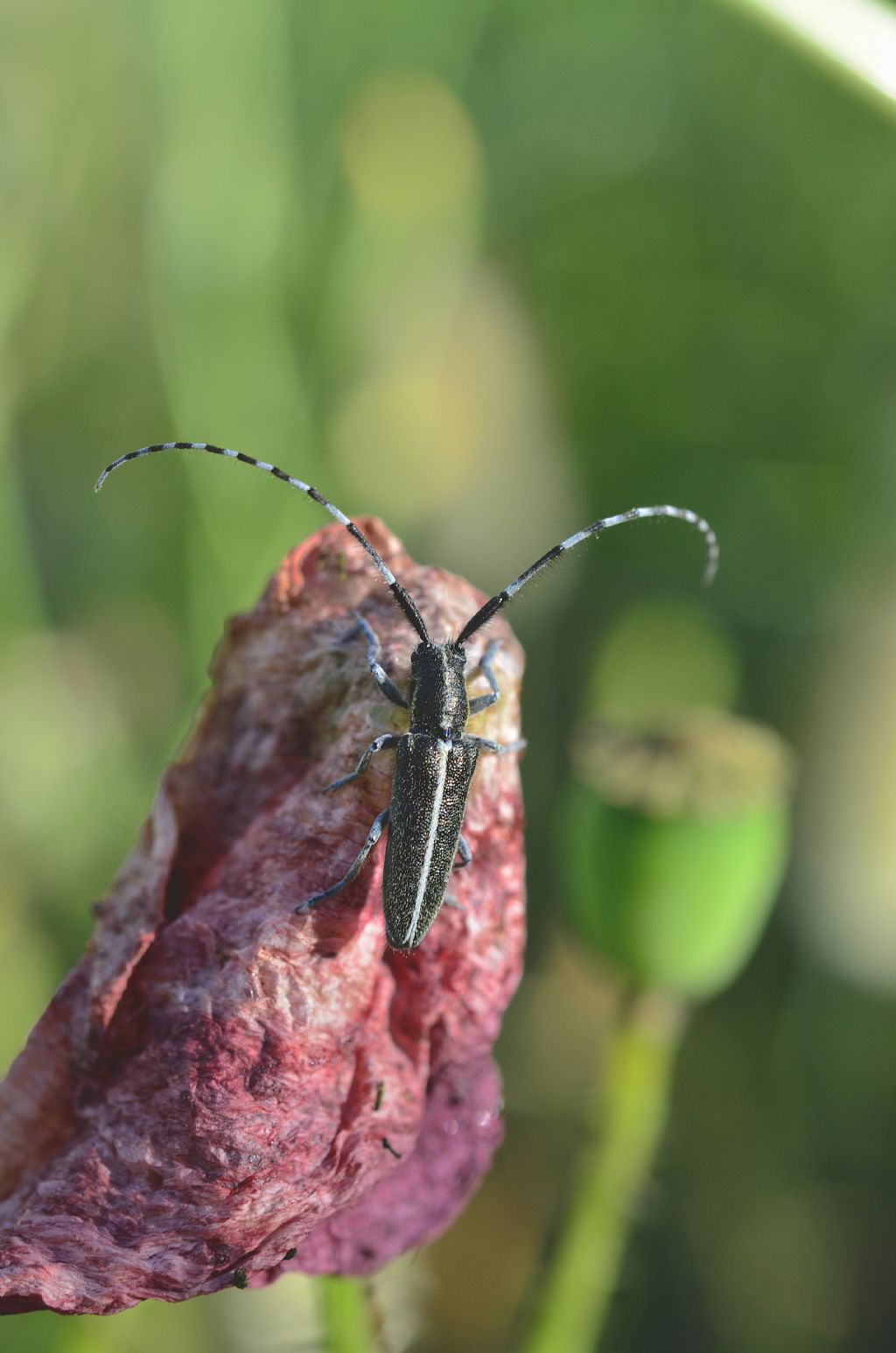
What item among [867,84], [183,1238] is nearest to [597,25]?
[867,84]

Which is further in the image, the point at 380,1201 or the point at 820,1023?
the point at 820,1023

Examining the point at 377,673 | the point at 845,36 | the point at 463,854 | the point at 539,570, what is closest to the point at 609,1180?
the point at 463,854

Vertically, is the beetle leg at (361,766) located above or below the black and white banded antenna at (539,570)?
below

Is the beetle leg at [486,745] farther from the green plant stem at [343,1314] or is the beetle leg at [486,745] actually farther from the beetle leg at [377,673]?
the green plant stem at [343,1314]

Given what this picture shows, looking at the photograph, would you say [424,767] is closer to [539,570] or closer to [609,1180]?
[539,570]

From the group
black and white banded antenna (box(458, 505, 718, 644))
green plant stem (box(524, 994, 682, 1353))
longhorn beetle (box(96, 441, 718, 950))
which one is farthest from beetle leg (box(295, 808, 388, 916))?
green plant stem (box(524, 994, 682, 1353))

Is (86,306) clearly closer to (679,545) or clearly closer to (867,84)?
(679,545)

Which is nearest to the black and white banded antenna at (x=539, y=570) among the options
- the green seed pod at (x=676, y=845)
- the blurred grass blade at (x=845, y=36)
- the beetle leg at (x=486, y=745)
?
the beetle leg at (x=486, y=745)

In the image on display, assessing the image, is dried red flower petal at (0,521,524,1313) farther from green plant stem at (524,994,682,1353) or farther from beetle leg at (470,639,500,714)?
green plant stem at (524,994,682,1353)
